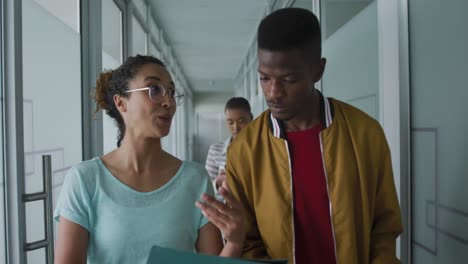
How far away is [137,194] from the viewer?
1169mm

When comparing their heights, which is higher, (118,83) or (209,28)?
(209,28)

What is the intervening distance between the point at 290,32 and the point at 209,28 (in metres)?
5.04

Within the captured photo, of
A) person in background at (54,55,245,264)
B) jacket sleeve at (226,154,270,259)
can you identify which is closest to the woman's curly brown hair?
person in background at (54,55,245,264)

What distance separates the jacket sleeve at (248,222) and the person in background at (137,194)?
3.3 inches

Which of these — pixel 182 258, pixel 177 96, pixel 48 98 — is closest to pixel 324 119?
pixel 182 258

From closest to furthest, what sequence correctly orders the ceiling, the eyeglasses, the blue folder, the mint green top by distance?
the blue folder, the mint green top, the eyeglasses, the ceiling

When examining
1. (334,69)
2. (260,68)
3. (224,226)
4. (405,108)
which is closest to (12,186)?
(224,226)

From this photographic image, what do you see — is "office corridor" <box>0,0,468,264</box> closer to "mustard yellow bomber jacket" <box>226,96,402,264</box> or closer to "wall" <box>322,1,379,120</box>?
"wall" <box>322,1,379,120</box>

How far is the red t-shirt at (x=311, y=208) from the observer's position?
998 millimetres

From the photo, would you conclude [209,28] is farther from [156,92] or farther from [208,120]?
[208,120]

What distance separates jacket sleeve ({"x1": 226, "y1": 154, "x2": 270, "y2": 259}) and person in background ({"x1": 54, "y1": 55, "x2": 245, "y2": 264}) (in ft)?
0.27

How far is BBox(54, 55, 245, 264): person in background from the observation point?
1.12m

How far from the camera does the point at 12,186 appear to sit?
4.63 ft

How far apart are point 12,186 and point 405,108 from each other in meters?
1.45
